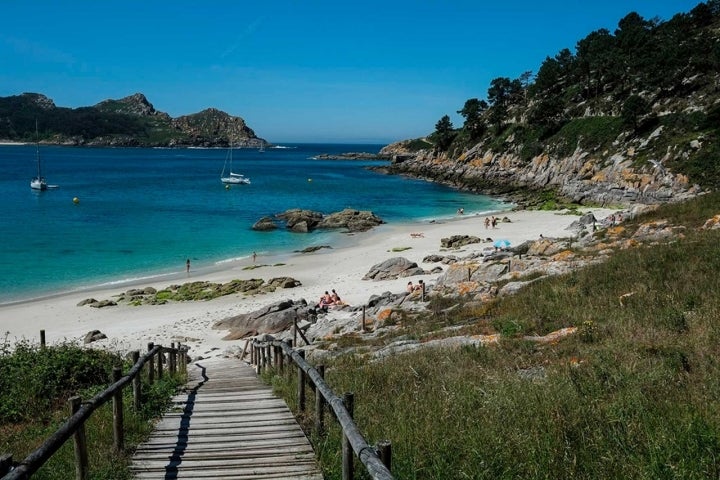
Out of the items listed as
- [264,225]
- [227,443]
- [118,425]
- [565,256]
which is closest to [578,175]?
[264,225]

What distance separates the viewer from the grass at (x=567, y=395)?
4.43 m

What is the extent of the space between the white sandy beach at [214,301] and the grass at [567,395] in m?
12.9

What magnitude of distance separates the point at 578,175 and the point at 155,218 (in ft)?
175

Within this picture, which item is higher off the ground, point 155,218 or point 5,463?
point 5,463

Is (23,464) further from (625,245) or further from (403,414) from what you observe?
(625,245)

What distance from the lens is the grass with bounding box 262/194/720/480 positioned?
443 centimetres

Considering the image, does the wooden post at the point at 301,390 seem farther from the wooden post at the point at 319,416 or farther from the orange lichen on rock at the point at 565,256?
the orange lichen on rock at the point at 565,256

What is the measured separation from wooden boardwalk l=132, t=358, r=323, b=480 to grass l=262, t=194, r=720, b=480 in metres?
0.36

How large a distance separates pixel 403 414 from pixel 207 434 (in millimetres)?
2853

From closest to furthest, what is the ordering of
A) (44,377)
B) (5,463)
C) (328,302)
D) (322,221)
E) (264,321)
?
(5,463)
(44,377)
(264,321)
(328,302)
(322,221)

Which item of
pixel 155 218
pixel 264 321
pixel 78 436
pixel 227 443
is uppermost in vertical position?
pixel 78 436

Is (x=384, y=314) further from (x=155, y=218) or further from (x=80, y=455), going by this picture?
(x=155, y=218)

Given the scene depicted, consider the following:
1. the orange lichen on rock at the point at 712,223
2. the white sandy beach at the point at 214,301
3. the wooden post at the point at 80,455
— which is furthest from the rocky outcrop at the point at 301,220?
the wooden post at the point at 80,455

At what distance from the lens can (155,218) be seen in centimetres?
5847
